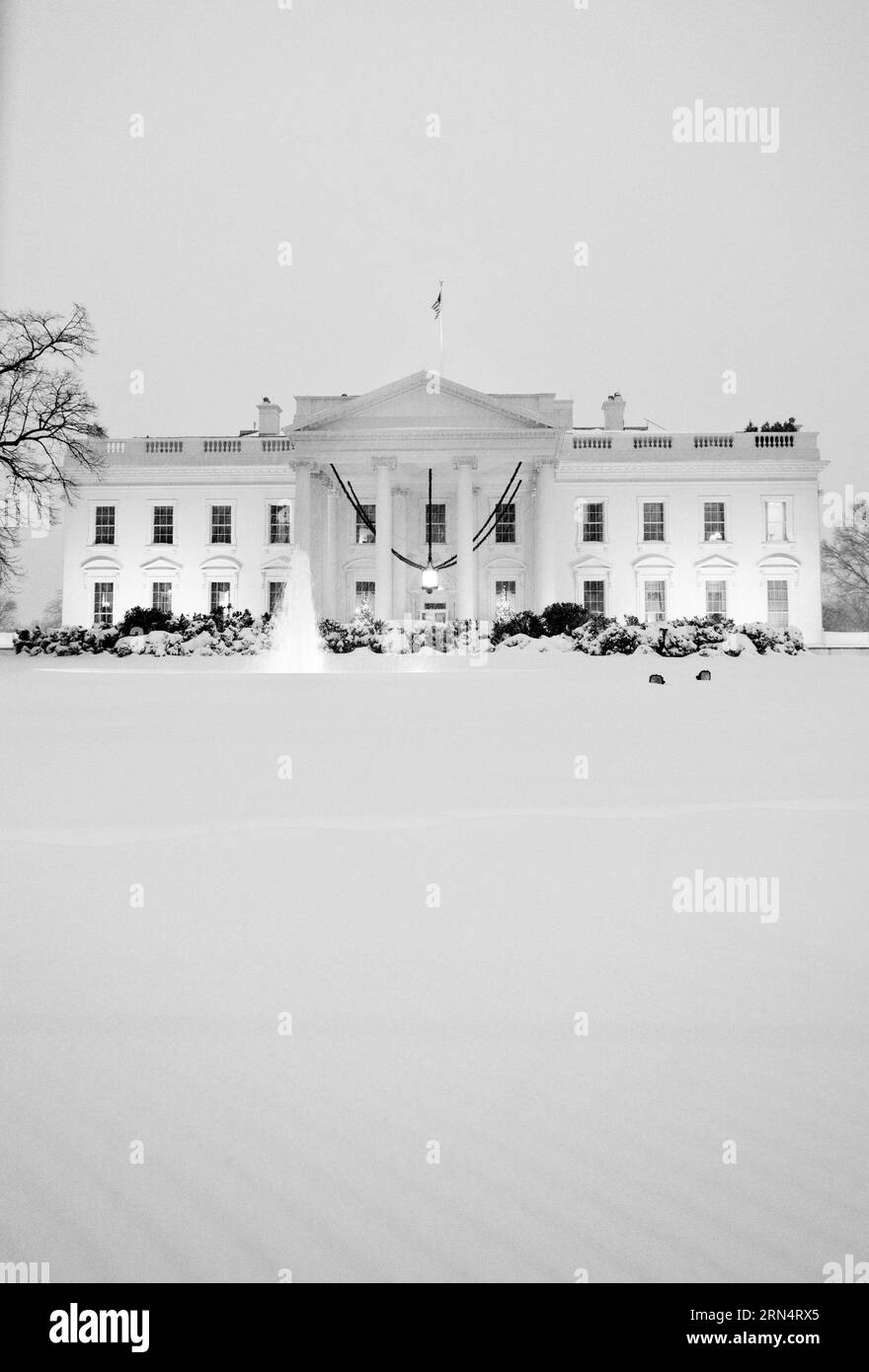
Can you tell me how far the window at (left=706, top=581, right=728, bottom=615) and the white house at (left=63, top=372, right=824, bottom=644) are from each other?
0.06 metres

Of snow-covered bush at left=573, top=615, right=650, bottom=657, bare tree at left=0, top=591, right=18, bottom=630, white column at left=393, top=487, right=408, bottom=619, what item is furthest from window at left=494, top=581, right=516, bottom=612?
bare tree at left=0, top=591, right=18, bottom=630

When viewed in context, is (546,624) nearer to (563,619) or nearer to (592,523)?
(563,619)

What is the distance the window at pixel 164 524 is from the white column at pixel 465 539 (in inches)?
594

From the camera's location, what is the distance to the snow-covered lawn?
8.32 ft

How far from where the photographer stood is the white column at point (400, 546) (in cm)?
3950

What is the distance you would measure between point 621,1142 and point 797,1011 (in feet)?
4.22

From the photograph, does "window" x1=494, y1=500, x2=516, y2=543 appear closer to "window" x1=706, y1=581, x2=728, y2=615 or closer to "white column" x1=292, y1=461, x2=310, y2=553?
"white column" x1=292, y1=461, x2=310, y2=553

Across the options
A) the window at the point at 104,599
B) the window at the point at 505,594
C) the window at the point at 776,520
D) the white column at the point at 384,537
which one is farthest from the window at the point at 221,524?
the window at the point at 776,520

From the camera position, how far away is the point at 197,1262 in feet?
7.93

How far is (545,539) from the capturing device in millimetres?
35969

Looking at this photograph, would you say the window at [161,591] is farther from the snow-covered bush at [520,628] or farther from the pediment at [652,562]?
the pediment at [652,562]

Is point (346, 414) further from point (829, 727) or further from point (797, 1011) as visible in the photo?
point (797, 1011)

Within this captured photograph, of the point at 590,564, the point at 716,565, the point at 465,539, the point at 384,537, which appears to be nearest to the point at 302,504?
the point at 384,537

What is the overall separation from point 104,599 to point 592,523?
22645 millimetres
